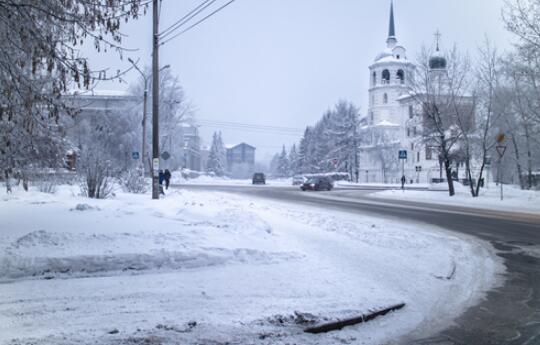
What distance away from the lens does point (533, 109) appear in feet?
86.4

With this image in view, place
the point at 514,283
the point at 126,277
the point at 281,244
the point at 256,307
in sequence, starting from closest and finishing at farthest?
the point at 256,307
the point at 126,277
the point at 514,283
the point at 281,244

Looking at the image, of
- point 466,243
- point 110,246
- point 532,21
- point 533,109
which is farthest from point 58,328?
point 533,109

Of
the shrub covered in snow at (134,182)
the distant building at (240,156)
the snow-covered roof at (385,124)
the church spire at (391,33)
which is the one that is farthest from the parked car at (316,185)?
the distant building at (240,156)

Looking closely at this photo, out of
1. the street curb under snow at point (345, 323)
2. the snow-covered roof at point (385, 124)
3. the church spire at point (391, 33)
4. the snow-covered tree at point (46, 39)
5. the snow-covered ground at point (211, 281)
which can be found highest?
the church spire at point (391, 33)

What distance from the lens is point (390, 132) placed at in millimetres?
93688

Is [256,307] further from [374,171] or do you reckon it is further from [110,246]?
[374,171]

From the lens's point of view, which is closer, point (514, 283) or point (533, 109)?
point (514, 283)

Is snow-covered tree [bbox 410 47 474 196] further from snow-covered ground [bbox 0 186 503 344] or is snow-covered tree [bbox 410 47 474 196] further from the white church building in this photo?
the white church building

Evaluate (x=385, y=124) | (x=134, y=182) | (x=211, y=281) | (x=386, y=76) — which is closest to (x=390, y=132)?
(x=385, y=124)

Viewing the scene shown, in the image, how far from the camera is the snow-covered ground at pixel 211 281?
5.12 metres

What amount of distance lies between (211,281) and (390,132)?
90.9 m

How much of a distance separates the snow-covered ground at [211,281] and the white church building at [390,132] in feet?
201

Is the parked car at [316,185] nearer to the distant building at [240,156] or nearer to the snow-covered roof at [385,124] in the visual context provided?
the snow-covered roof at [385,124]

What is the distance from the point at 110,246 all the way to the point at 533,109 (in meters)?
25.9
